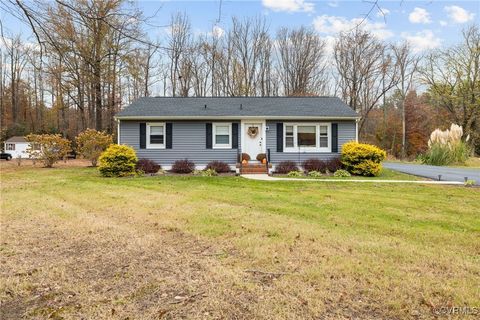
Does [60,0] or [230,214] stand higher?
[60,0]

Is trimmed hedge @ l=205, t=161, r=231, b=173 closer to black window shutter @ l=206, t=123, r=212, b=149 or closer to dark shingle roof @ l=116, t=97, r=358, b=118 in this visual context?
black window shutter @ l=206, t=123, r=212, b=149

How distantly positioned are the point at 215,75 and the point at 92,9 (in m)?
26.9

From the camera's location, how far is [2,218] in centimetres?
628

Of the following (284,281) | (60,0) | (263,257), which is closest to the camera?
(284,281)

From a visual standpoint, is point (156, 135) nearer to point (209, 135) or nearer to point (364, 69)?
point (209, 135)

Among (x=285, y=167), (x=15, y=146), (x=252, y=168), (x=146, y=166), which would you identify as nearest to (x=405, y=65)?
(x=285, y=167)

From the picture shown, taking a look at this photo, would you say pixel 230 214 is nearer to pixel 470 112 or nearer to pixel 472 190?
pixel 472 190

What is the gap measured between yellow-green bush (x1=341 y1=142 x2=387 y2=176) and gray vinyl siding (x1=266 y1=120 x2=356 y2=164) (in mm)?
1177

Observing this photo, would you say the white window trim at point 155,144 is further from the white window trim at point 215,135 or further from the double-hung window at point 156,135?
the white window trim at point 215,135

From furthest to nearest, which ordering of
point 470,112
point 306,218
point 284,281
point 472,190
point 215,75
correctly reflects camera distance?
1. point 215,75
2. point 470,112
3. point 472,190
4. point 306,218
5. point 284,281

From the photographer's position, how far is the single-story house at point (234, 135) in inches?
615

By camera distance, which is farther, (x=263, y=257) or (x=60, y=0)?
(x=263, y=257)

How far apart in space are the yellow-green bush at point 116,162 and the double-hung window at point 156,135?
5.03 ft

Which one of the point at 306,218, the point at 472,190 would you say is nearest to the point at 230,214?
the point at 306,218
